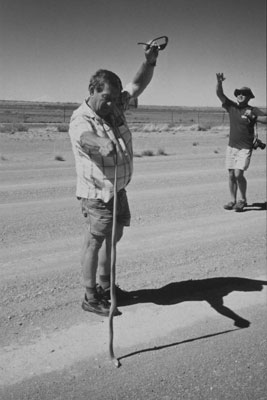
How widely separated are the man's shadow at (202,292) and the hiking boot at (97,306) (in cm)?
25

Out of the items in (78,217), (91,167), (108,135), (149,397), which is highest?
(108,135)

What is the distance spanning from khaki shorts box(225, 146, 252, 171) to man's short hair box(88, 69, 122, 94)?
16.9 ft

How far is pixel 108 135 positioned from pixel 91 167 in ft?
0.99

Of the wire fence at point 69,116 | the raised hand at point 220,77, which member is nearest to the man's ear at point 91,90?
the raised hand at point 220,77

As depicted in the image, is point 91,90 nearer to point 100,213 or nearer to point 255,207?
point 100,213

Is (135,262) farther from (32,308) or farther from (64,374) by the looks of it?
(64,374)

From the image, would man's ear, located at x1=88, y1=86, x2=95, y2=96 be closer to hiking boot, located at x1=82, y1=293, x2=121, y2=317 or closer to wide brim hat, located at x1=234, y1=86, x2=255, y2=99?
hiking boot, located at x1=82, y1=293, x2=121, y2=317

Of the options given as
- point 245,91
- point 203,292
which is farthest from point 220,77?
point 203,292

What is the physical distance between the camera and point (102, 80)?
3.45m

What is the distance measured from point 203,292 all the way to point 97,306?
4.05 ft

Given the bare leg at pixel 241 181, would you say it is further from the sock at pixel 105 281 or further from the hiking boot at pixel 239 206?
the sock at pixel 105 281

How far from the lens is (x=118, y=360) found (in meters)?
3.39

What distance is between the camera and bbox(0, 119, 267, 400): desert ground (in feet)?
10.4

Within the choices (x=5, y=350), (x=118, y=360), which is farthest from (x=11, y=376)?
(x=118, y=360)
